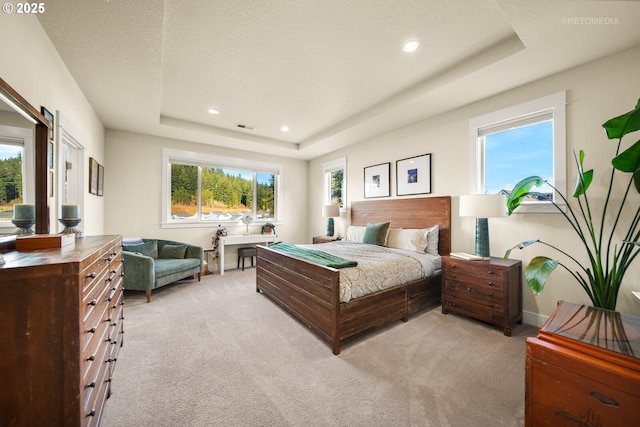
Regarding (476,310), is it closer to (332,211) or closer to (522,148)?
(522,148)

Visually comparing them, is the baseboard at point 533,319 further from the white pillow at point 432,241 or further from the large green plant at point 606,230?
the white pillow at point 432,241

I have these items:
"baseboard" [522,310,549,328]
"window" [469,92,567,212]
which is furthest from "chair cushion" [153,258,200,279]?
"baseboard" [522,310,549,328]

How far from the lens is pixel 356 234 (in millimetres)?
4449

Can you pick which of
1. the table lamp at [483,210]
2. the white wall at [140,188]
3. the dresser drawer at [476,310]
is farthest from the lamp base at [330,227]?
the table lamp at [483,210]

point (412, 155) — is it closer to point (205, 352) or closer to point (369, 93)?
point (369, 93)

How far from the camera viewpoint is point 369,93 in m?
3.23

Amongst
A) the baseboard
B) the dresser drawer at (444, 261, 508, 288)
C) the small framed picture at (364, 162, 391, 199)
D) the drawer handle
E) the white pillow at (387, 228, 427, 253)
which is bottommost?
the baseboard

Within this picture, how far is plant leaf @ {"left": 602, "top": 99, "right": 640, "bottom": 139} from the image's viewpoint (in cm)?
158

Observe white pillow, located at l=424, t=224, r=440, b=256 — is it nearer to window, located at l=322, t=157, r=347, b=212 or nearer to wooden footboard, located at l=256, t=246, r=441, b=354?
wooden footboard, located at l=256, t=246, r=441, b=354

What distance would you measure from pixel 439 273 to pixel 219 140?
441 centimetres

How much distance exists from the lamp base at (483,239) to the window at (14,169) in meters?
3.86

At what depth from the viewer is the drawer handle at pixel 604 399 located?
3.28ft

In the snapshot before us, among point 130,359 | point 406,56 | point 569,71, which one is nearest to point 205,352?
point 130,359

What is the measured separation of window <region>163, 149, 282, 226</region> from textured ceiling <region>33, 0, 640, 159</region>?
1296 millimetres
